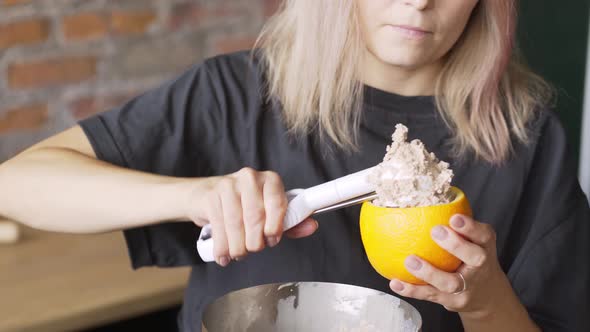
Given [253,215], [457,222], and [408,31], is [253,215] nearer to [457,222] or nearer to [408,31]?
[457,222]

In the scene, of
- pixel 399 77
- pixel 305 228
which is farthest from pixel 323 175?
pixel 305 228

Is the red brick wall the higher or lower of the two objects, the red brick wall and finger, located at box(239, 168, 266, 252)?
the lower

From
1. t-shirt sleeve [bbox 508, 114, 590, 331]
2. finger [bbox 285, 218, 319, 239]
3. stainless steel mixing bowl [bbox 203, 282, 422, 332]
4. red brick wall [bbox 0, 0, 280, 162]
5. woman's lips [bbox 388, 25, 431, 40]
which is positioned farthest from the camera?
red brick wall [bbox 0, 0, 280, 162]

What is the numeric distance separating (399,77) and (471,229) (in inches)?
16.3

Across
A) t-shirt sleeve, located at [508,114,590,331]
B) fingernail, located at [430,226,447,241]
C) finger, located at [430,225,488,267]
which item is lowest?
t-shirt sleeve, located at [508,114,590,331]

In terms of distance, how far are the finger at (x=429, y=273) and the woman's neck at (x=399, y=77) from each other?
1.37ft

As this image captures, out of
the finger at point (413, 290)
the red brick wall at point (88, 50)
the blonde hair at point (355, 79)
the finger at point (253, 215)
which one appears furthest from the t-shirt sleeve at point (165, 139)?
the red brick wall at point (88, 50)

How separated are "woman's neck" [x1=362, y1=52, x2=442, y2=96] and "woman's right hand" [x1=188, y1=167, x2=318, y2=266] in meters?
0.37

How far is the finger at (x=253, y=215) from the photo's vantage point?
0.80 metres

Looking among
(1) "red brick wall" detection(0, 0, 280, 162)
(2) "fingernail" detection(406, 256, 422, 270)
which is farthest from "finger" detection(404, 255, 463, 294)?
(1) "red brick wall" detection(0, 0, 280, 162)

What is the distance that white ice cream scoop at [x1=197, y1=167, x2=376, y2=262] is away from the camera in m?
0.81

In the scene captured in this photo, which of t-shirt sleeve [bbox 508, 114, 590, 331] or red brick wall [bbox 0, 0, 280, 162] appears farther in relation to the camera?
red brick wall [bbox 0, 0, 280, 162]

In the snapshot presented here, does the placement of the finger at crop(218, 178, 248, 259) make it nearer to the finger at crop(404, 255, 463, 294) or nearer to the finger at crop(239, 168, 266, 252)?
the finger at crop(239, 168, 266, 252)

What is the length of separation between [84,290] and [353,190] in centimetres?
74
